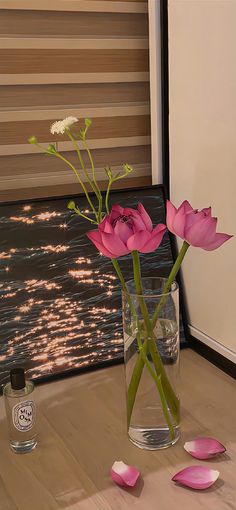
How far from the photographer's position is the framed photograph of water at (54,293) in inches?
41.1

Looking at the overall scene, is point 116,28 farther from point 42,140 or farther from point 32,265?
point 32,265

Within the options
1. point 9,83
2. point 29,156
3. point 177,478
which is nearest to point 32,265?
point 29,156

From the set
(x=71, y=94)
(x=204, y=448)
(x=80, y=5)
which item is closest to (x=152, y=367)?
(x=204, y=448)

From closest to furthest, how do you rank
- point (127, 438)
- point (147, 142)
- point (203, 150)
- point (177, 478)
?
point (177, 478), point (127, 438), point (203, 150), point (147, 142)

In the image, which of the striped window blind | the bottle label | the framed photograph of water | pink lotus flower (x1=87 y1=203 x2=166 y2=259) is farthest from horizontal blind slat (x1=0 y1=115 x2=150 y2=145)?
the bottle label

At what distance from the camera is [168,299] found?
34.6 inches

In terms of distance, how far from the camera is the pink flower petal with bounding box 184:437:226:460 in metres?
0.85

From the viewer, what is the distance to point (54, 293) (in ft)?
3.52

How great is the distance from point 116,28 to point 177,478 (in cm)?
77

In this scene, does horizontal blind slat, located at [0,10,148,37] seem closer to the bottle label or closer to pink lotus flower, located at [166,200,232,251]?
pink lotus flower, located at [166,200,232,251]

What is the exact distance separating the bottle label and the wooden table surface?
0.04 m

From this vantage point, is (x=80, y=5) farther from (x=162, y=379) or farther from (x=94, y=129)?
(x=162, y=379)

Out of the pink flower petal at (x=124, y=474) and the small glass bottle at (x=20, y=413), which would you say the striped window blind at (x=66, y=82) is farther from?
the pink flower petal at (x=124, y=474)

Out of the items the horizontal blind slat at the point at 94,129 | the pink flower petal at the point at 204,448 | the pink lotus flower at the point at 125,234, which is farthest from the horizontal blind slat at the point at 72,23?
the pink flower petal at the point at 204,448
